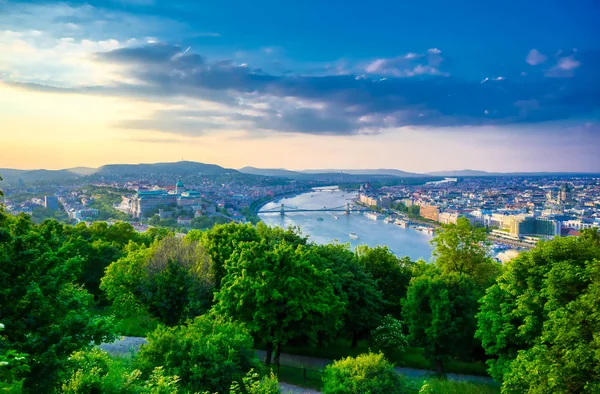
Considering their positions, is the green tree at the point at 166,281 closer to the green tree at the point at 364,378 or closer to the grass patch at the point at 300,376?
the grass patch at the point at 300,376

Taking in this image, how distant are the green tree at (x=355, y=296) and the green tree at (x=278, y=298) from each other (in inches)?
77.3

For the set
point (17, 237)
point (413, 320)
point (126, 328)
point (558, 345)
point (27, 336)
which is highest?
point (17, 237)

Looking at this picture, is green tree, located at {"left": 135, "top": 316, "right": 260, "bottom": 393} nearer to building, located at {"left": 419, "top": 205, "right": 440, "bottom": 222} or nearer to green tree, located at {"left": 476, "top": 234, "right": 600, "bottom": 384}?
green tree, located at {"left": 476, "top": 234, "right": 600, "bottom": 384}

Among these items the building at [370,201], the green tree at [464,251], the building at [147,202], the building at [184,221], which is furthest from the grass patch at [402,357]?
the building at [370,201]

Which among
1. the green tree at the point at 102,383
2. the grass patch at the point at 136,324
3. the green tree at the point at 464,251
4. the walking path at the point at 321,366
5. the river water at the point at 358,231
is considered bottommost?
the river water at the point at 358,231

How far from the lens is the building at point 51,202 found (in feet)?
196

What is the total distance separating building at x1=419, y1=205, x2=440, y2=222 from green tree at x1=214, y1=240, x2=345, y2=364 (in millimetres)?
51346

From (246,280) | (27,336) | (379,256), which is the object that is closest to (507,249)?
(379,256)

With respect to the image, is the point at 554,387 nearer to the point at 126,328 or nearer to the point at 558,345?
the point at 558,345

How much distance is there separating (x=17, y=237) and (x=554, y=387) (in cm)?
906

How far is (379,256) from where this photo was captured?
61.1 ft

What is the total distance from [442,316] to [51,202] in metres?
62.1

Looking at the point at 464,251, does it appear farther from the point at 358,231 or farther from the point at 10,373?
the point at 358,231

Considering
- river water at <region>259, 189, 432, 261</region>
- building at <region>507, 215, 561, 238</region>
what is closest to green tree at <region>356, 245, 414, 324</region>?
river water at <region>259, 189, 432, 261</region>
